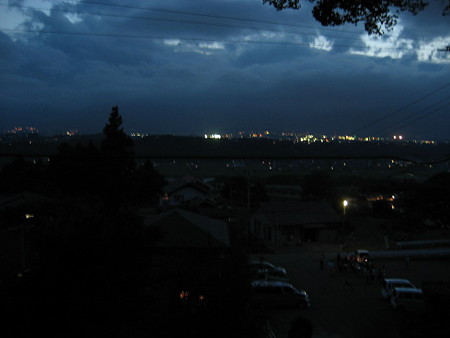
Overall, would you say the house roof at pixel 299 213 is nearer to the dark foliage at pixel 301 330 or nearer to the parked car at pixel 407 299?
the parked car at pixel 407 299

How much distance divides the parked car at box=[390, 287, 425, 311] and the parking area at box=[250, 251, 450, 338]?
0.27m

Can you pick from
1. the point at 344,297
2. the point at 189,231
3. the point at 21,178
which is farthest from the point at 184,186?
the point at 344,297

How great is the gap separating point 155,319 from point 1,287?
270cm

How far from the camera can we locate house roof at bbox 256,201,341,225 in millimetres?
31047

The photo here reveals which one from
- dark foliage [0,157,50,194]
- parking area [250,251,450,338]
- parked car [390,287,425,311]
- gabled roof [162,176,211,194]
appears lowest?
parking area [250,251,450,338]

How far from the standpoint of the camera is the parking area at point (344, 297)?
12742 millimetres

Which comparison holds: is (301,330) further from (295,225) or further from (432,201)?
(432,201)

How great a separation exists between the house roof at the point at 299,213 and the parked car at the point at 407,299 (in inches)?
617

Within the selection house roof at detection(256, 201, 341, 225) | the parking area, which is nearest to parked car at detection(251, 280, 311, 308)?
the parking area

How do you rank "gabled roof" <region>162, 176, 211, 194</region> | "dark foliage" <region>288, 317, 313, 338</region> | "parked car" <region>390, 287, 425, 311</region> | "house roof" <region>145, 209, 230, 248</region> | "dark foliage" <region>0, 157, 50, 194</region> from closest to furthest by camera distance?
"dark foliage" <region>288, 317, 313, 338</region> → "parked car" <region>390, 287, 425, 311</region> → "house roof" <region>145, 209, 230, 248</region> → "dark foliage" <region>0, 157, 50, 194</region> → "gabled roof" <region>162, 176, 211, 194</region>

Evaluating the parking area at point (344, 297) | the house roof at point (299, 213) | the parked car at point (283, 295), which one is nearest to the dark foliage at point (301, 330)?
the parking area at point (344, 297)

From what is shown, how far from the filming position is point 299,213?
32062 millimetres

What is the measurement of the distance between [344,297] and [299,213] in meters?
15.8

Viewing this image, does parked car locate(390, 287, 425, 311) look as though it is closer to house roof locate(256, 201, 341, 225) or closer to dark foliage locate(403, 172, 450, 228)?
house roof locate(256, 201, 341, 225)
